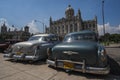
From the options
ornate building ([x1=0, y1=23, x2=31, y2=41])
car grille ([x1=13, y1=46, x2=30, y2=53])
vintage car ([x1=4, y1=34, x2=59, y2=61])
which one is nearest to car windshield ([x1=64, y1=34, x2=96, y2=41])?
vintage car ([x1=4, y1=34, x2=59, y2=61])

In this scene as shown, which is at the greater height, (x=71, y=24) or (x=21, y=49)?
(x=71, y=24)

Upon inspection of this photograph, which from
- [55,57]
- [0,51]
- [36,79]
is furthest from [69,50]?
[0,51]

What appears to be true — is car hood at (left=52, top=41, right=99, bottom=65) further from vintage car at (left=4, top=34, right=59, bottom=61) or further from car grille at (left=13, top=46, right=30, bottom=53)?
car grille at (left=13, top=46, right=30, bottom=53)

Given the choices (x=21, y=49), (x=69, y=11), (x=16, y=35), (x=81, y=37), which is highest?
(x=69, y=11)

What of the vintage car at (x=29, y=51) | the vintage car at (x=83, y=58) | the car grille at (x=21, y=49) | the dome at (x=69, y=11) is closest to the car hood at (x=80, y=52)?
the vintage car at (x=83, y=58)

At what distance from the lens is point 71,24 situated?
344ft

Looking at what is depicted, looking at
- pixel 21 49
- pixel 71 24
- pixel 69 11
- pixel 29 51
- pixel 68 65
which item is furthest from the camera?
pixel 71 24

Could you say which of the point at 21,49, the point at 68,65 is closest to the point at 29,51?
the point at 21,49

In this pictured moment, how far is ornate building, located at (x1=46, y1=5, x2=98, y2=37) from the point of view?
9919 cm

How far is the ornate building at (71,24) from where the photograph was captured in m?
99.2

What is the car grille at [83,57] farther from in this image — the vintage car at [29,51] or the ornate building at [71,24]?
the ornate building at [71,24]

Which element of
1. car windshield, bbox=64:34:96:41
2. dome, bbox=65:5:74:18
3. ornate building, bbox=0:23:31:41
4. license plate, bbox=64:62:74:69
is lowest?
license plate, bbox=64:62:74:69

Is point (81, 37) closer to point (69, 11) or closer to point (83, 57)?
point (83, 57)

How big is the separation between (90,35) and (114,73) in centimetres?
199
